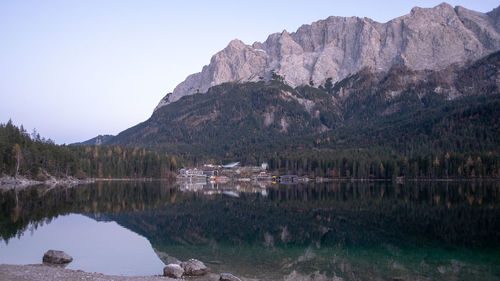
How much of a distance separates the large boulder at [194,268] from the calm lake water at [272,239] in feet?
5.37

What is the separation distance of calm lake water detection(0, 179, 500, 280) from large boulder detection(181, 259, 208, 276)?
164 cm

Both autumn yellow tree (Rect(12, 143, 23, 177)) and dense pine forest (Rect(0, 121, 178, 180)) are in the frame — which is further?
dense pine forest (Rect(0, 121, 178, 180))

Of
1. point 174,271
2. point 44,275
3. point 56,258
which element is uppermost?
point 44,275

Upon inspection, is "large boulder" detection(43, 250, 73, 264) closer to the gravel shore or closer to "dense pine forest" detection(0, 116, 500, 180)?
the gravel shore

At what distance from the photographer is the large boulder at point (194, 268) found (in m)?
25.3

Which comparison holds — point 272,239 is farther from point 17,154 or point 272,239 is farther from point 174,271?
point 17,154

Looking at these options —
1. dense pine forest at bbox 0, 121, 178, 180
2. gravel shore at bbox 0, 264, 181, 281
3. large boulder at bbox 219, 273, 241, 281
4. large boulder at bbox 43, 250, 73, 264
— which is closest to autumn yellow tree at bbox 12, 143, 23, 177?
dense pine forest at bbox 0, 121, 178, 180

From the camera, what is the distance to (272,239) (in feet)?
121

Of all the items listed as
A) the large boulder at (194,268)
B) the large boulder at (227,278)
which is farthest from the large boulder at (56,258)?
the large boulder at (227,278)

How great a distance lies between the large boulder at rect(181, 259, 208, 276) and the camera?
25.3 m

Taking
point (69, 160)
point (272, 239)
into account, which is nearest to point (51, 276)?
point (272, 239)

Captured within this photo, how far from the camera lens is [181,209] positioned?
58875 millimetres

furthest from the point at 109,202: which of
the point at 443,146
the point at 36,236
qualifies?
the point at 443,146

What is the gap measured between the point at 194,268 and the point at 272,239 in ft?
40.9
